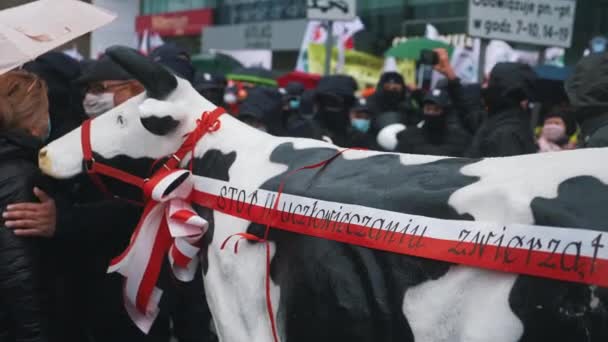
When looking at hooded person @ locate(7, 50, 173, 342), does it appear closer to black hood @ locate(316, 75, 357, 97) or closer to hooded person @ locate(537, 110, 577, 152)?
black hood @ locate(316, 75, 357, 97)

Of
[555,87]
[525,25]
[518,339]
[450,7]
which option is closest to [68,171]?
[518,339]

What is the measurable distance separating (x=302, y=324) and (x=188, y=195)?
742 millimetres

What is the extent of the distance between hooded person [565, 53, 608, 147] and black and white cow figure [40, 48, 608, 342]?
1317mm

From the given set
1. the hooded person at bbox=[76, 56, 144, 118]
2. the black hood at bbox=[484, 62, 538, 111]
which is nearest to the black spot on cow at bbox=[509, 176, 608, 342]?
the hooded person at bbox=[76, 56, 144, 118]

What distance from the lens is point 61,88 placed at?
415cm

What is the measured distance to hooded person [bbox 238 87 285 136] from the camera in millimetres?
5469

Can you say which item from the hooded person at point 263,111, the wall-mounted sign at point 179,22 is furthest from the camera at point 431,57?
the wall-mounted sign at point 179,22

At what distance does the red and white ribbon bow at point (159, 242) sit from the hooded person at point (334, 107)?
9.74 feet

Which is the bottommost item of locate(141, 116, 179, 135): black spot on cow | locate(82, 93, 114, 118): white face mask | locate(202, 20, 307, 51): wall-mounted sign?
locate(202, 20, 307, 51): wall-mounted sign

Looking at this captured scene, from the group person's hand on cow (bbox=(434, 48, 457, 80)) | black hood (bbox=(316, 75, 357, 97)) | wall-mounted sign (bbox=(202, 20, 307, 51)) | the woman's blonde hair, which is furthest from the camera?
→ wall-mounted sign (bbox=(202, 20, 307, 51))

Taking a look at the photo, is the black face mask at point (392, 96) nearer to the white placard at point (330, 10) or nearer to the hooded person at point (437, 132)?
the white placard at point (330, 10)

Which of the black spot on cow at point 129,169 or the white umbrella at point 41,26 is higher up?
the white umbrella at point 41,26

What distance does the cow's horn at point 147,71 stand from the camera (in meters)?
2.71

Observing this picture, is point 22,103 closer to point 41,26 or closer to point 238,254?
point 41,26
